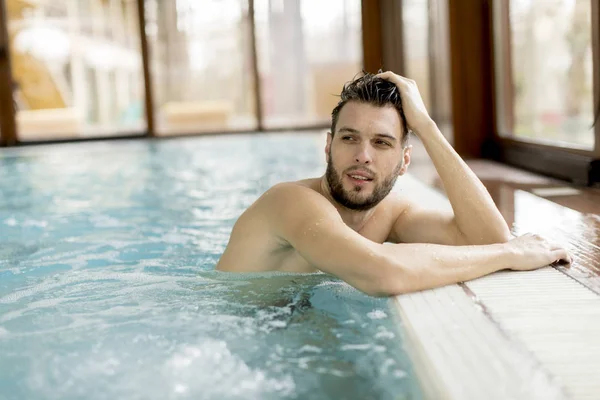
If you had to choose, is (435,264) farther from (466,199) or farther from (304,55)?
(304,55)

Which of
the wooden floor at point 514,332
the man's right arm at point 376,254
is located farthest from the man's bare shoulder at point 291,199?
the wooden floor at point 514,332

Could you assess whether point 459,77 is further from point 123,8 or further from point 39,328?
point 123,8

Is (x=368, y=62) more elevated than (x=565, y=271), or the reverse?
(x=368, y=62)

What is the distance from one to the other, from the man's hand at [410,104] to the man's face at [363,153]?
2.5 inches

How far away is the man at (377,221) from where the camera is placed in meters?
1.96

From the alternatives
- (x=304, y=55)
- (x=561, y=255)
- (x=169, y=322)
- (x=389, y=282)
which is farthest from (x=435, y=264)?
(x=304, y=55)

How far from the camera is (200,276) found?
2.67 metres

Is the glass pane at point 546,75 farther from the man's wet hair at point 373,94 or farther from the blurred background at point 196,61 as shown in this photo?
the man's wet hair at point 373,94

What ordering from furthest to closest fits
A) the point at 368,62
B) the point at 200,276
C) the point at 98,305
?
the point at 368,62, the point at 200,276, the point at 98,305

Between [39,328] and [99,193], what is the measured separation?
3.35 m

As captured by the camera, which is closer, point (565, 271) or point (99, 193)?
point (565, 271)

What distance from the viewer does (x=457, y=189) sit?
2.41 metres

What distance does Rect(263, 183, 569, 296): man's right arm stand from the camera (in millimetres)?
1921

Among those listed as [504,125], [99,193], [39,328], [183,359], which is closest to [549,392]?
[183,359]
